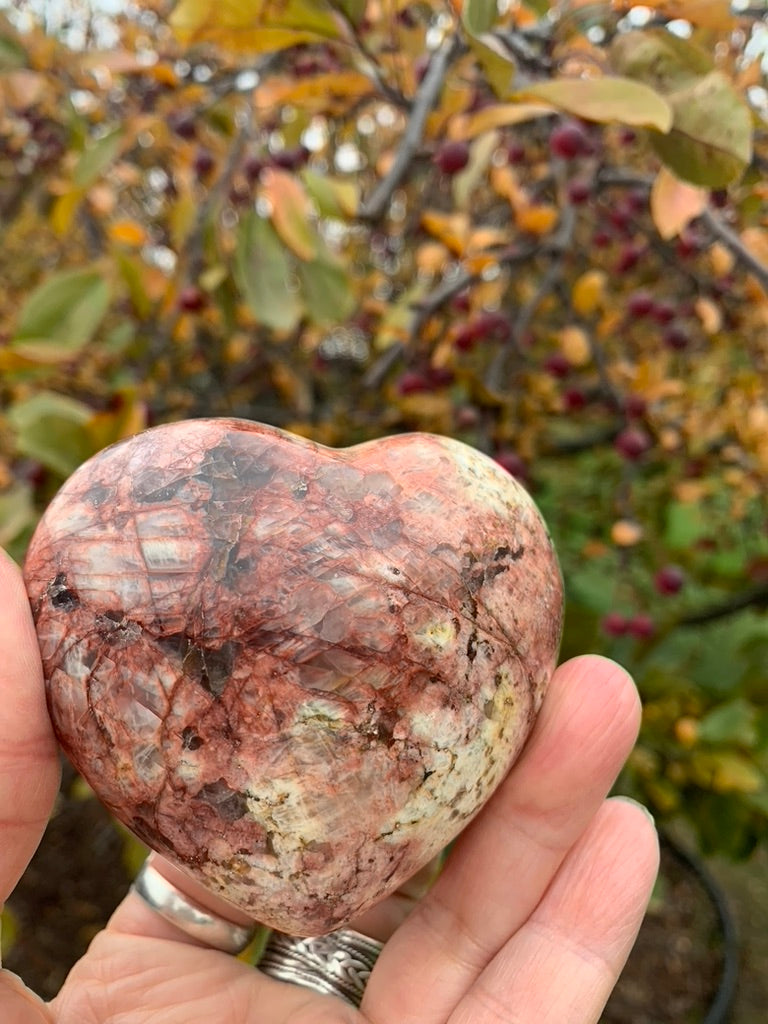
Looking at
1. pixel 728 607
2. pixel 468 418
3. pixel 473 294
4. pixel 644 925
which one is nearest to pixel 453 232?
pixel 473 294

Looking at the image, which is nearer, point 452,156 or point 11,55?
point 452,156

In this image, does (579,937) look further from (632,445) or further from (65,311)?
(65,311)

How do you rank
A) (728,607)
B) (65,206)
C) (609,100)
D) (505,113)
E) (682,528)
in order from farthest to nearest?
1. (682,528)
2. (728,607)
3. (65,206)
4. (505,113)
5. (609,100)

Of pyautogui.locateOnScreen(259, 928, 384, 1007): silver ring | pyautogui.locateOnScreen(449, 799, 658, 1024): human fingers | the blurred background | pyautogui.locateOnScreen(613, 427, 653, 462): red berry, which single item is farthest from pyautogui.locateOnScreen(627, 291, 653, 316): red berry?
pyautogui.locateOnScreen(259, 928, 384, 1007): silver ring

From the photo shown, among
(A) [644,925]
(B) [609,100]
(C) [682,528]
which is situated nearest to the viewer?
(B) [609,100]

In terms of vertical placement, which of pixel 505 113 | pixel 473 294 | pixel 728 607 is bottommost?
pixel 728 607

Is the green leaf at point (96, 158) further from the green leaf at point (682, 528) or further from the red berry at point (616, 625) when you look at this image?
the green leaf at point (682, 528)

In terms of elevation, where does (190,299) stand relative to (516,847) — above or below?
above
